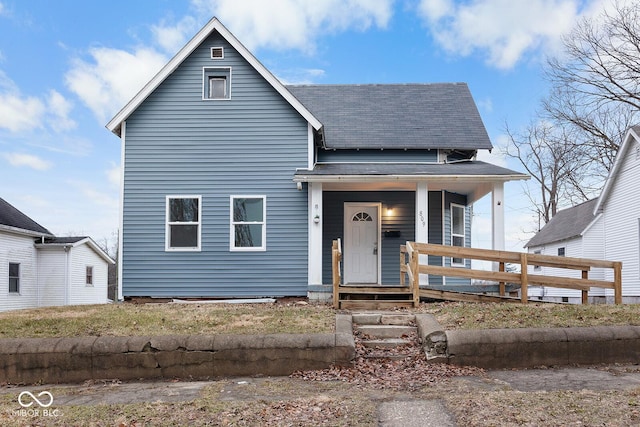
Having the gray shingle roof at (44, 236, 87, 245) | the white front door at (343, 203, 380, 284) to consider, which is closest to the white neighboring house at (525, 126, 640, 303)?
the white front door at (343, 203, 380, 284)

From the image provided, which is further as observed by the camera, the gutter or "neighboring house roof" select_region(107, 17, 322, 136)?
"neighboring house roof" select_region(107, 17, 322, 136)

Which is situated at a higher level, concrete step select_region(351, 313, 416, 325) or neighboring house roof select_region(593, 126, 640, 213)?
neighboring house roof select_region(593, 126, 640, 213)

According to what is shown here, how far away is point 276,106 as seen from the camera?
14.1 m

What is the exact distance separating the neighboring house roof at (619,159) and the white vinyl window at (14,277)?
75.1ft

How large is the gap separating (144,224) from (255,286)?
3.29m

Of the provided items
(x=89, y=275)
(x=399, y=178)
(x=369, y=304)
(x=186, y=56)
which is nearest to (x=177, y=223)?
(x=186, y=56)

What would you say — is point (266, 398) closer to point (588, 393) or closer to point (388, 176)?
point (588, 393)

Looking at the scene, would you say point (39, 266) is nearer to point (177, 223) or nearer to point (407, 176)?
point (177, 223)

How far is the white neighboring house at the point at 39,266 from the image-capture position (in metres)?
20.9

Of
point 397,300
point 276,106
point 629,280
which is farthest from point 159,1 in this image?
point 629,280

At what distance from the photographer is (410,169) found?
13961mm

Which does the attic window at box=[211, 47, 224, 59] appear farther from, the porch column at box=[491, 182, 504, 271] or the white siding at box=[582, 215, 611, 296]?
the white siding at box=[582, 215, 611, 296]

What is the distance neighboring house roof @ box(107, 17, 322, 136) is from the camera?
541 inches

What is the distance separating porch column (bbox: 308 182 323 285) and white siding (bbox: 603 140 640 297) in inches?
444
